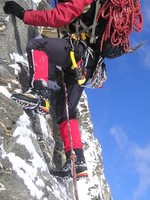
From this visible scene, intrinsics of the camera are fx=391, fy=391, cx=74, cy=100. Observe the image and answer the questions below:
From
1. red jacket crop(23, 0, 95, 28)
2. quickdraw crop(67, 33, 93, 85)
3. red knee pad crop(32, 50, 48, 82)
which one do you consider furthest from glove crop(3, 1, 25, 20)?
quickdraw crop(67, 33, 93, 85)

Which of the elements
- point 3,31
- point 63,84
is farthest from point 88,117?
point 3,31

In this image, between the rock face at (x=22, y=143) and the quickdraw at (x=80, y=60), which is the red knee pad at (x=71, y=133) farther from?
the quickdraw at (x=80, y=60)

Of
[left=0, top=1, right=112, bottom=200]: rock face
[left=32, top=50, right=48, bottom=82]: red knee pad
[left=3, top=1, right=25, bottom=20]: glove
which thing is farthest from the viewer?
[left=3, top=1, right=25, bottom=20]: glove

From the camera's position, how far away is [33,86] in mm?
6352

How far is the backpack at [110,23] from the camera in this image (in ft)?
21.1

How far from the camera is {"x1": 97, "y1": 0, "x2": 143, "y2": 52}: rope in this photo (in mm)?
6406

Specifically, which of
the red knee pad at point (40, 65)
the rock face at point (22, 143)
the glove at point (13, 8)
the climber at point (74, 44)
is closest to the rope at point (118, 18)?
the climber at point (74, 44)

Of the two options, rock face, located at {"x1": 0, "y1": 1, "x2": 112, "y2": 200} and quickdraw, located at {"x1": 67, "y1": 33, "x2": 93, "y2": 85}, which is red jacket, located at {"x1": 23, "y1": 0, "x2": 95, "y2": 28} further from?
rock face, located at {"x1": 0, "y1": 1, "x2": 112, "y2": 200}

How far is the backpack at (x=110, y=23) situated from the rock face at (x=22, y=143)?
144 cm

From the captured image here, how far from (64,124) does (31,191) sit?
67.6 inches

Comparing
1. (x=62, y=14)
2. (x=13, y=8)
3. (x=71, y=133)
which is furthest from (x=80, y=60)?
(x=13, y=8)

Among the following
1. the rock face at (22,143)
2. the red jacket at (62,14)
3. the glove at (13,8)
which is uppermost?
the glove at (13,8)

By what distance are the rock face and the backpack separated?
144 centimetres

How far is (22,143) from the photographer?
6.04 meters
